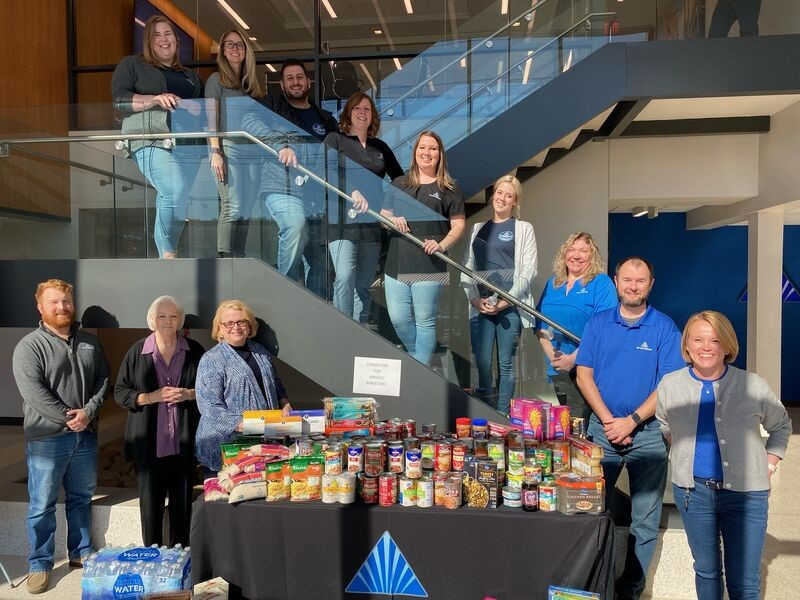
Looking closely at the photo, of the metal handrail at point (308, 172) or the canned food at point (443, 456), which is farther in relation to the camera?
the metal handrail at point (308, 172)

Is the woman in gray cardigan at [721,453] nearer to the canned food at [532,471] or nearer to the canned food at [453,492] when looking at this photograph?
the canned food at [532,471]

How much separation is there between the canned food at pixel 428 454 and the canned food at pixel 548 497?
0.50 m

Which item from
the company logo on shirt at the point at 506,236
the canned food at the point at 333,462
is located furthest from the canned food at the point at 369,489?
the company logo on shirt at the point at 506,236

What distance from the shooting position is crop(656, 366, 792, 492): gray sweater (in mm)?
2461

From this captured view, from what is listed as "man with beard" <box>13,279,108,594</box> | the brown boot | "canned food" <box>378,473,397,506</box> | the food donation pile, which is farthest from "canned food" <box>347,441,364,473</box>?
the brown boot

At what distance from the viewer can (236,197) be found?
3.98 m

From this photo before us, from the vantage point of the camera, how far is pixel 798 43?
4805 mm

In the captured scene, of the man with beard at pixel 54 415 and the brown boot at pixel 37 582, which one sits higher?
the man with beard at pixel 54 415

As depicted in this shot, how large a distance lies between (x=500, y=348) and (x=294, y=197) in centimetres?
165

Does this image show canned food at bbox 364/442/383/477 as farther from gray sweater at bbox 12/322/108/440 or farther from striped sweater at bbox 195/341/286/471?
gray sweater at bbox 12/322/108/440

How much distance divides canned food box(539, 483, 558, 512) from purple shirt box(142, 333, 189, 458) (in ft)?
6.98

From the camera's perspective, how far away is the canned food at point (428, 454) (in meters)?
2.75

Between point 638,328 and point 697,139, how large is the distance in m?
4.95

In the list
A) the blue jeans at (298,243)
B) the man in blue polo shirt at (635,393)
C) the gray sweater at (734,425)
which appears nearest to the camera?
the gray sweater at (734,425)
